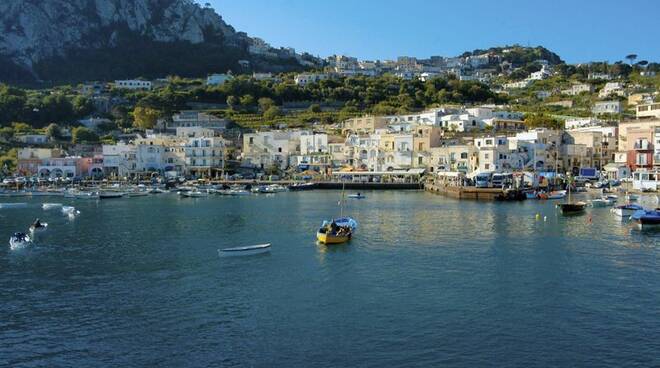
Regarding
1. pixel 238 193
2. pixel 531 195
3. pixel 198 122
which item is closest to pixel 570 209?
pixel 531 195

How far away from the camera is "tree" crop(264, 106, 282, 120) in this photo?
273 feet

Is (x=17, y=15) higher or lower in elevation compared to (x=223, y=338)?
higher

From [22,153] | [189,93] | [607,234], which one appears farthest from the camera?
[189,93]

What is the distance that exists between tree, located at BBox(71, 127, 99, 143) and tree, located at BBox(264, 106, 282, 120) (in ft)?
70.2

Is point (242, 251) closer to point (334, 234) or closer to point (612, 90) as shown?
point (334, 234)

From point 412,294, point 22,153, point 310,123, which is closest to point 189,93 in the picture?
point 310,123

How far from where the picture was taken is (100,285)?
1841 cm

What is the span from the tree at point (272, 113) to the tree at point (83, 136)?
21408 millimetres

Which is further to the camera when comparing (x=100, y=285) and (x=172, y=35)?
(x=172, y=35)

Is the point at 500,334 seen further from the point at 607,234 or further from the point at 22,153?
the point at 22,153

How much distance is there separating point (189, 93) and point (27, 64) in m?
32.1

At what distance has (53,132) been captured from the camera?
244ft

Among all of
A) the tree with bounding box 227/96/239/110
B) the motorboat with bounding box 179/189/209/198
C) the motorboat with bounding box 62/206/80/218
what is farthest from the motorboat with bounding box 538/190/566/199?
the tree with bounding box 227/96/239/110

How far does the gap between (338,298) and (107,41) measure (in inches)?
4244
